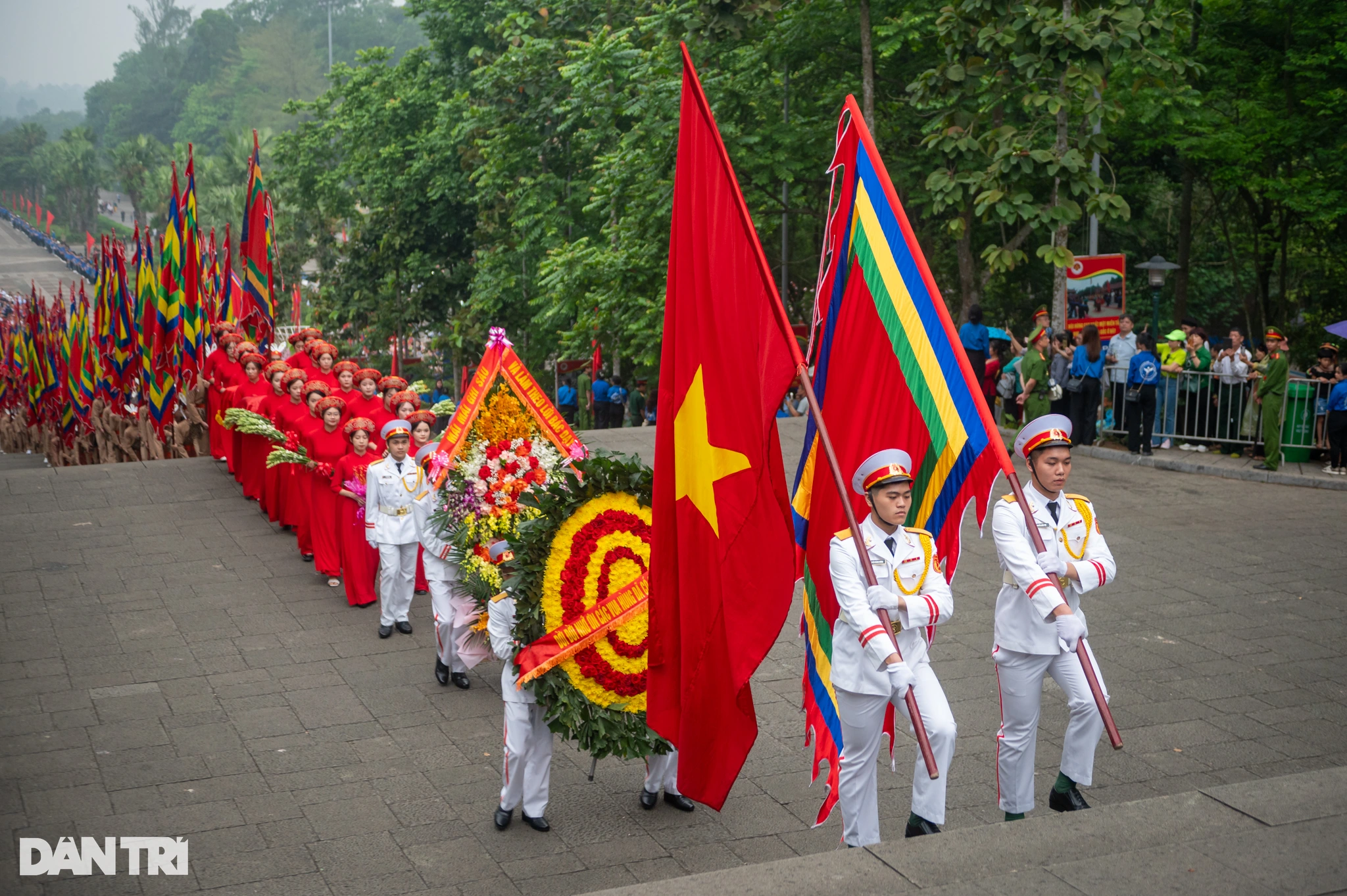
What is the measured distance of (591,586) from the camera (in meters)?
6.25

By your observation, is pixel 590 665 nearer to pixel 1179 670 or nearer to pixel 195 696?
pixel 195 696

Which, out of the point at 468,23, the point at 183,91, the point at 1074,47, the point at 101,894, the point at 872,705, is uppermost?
the point at 183,91

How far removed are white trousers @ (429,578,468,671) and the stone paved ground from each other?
0.78 feet

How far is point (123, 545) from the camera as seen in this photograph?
42.0 ft

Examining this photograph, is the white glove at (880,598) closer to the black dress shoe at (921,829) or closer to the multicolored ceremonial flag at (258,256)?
the black dress shoe at (921,829)

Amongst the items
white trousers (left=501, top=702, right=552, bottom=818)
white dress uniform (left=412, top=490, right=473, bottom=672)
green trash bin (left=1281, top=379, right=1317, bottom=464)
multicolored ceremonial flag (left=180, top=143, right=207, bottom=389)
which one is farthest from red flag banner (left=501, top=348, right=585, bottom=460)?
green trash bin (left=1281, top=379, right=1317, bottom=464)

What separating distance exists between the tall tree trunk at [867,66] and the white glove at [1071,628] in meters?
13.1

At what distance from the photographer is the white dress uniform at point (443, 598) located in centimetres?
858

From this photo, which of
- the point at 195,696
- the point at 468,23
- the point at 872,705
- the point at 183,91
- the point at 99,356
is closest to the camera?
the point at 872,705

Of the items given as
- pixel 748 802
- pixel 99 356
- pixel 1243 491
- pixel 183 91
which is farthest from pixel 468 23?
pixel 183 91

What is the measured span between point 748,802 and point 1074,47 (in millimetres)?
10608

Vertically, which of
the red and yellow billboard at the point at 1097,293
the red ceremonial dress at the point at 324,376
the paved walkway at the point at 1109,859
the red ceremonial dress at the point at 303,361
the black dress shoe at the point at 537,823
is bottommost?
the black dress shoe at the point at 537,823

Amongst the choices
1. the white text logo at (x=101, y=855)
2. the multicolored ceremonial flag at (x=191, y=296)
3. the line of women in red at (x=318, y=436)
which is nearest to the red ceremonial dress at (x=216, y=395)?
the line of women in red at (x=318, y=436)

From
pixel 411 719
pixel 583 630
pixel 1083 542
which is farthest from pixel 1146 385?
pixel 583 630
